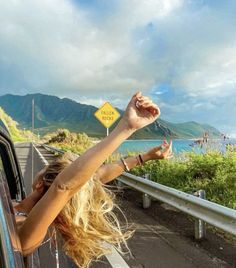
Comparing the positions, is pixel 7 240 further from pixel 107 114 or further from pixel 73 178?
pixel 107 114

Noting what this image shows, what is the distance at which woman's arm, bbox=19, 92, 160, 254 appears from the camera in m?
2.05

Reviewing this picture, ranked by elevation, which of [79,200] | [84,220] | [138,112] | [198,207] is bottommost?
[198,207]

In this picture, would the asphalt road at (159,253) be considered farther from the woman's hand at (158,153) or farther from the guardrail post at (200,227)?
the woman's hand at (158,153)

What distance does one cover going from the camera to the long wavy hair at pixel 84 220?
94.7 inches

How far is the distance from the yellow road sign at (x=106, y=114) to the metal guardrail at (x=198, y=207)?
1101cm

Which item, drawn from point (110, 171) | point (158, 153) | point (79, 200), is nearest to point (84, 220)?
point (79, 200)

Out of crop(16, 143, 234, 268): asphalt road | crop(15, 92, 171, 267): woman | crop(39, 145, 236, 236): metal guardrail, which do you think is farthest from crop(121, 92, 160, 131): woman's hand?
crop(39, 145, 236, 236): metal guardrail

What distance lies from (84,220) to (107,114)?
17463mm

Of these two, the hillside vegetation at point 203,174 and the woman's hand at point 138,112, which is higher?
the woman's hand at point 138,112

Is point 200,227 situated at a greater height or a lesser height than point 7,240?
lesser

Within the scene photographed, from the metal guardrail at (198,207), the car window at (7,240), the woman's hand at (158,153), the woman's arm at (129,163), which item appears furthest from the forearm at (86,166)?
the metal guardrail at (198,207)

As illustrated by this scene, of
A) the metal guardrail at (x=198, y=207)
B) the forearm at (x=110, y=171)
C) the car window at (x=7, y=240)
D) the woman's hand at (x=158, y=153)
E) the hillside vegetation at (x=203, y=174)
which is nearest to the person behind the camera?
the car window at (x=7, y=240)

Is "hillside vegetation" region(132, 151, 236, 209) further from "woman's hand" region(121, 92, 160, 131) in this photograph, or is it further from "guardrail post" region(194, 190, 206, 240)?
"woman's hand" region(121, 92, 160, 131)

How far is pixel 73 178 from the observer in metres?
2.06
